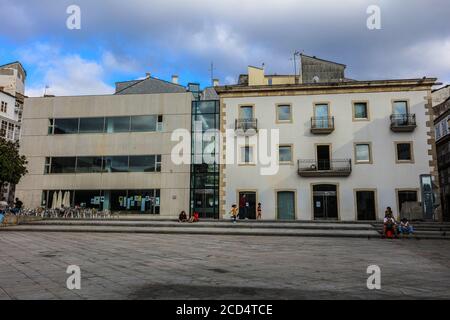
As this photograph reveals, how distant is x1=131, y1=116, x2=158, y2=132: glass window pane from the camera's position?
3275 cm

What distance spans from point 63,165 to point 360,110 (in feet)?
84.7

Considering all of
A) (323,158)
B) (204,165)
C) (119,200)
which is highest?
(323,158)

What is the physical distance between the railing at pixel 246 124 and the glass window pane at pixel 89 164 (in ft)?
41.3

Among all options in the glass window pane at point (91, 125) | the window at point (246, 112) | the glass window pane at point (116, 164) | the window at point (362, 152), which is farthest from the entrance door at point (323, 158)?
the glass window pane at point (91, 125)

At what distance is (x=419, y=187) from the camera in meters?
27.5

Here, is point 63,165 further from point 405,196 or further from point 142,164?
point 405,196

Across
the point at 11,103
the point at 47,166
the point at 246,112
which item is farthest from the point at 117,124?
the point at 11,103

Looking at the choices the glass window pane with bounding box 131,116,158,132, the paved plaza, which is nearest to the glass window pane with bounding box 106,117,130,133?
the glass window pane with bounding box 131,116,158,132

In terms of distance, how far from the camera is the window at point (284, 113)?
3038 cm

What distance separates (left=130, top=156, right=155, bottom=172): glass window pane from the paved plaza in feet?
56.4

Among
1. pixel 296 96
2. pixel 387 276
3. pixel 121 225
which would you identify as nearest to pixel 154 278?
pixel 387 276

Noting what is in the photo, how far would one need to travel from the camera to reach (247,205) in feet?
95.6

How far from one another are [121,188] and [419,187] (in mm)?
23599

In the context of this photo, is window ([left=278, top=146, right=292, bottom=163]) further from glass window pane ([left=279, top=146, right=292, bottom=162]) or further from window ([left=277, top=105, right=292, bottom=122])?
window ([left=277, top=105, right=292, bottom=122])
